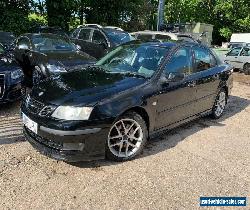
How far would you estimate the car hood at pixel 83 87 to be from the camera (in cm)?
435

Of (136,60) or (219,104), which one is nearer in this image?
(136,60)

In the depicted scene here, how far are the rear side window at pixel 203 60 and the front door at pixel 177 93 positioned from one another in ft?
0.69

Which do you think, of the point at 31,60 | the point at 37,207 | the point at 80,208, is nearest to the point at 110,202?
the point at 80,208

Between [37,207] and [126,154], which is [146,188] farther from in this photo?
[37,207]

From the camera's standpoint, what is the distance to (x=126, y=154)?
473cm

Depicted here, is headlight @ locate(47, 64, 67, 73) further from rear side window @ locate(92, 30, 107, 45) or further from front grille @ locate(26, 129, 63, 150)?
rear side window @ locate(92, 30, 107, 45)

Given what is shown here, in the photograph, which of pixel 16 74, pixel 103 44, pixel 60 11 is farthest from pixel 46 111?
pixel 60 11

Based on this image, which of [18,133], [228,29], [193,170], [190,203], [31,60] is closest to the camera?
[190,203]

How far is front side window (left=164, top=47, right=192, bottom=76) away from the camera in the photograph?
5.28m

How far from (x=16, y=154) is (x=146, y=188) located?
6.12ft

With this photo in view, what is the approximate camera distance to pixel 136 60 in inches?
215

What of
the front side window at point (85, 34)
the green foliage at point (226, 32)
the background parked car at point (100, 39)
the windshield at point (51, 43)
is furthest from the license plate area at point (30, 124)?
the green foliage at point (226, 32)

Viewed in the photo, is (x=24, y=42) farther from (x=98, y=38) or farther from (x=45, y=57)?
(x=98, y=38)

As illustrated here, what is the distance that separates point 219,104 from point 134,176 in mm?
3314
